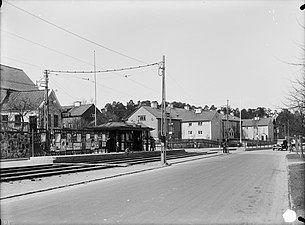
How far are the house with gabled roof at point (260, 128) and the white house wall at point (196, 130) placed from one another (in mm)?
17430

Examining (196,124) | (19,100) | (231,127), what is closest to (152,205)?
(19,100)

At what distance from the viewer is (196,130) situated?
73.9m

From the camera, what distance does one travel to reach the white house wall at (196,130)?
239 ft

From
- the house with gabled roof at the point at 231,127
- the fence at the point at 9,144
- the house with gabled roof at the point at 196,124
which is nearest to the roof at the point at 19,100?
the fence at the point at 9,144

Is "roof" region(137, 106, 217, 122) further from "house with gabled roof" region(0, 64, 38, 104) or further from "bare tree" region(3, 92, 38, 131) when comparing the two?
"house with gabled roof" region(0, 64, 38, 104)

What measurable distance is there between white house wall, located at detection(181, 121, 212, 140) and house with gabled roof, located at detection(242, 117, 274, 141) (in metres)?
17.4

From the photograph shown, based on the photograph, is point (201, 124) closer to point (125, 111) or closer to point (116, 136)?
point (125, 111)

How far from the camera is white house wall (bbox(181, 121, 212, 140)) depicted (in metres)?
72.8

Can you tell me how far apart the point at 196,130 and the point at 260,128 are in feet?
70.4

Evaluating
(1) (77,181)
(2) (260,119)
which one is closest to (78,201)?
(1) (77,181)

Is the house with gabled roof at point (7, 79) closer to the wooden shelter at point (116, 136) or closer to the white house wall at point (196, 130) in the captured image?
the wooden shelter at point (116, 136)

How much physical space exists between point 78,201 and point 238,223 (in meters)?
3.66

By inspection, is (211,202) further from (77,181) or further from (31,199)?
(77,181)

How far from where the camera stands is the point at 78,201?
340 inches
